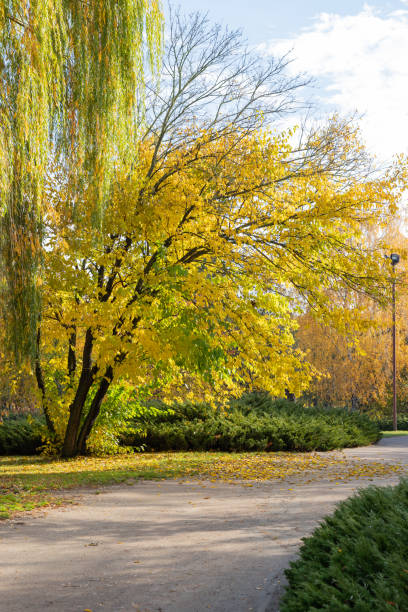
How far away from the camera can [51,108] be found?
16.9ft

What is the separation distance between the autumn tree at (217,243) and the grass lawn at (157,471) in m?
1.58

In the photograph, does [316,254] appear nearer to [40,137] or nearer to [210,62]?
[210,62]

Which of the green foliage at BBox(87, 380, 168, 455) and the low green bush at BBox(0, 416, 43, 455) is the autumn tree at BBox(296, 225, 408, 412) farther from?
the green foliage at BBox(87, 380, 168, 455)

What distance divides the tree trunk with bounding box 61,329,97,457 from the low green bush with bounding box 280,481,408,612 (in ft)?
26.8

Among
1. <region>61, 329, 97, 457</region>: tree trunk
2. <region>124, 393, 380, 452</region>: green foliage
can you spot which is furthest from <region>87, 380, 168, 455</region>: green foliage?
<region>124, 393, 380, 452</region>: green foliage

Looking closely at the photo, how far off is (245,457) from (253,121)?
700 centimetres

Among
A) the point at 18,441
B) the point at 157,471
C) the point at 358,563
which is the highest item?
the point at 358,563

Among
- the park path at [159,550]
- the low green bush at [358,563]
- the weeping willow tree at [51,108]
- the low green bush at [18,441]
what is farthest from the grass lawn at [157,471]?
the low green bush at [358,563]

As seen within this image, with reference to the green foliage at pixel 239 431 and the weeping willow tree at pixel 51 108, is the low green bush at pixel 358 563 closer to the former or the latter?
the weeping willow tree at pixel 51 108

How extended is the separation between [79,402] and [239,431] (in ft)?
14.1

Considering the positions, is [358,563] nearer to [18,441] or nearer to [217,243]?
[217,243]

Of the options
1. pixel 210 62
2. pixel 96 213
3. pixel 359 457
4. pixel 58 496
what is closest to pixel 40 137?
pixel 96 213

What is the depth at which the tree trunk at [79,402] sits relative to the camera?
11844mm

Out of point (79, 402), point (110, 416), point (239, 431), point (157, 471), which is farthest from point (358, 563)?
point (239, 431)
